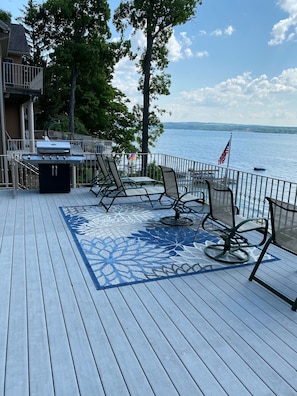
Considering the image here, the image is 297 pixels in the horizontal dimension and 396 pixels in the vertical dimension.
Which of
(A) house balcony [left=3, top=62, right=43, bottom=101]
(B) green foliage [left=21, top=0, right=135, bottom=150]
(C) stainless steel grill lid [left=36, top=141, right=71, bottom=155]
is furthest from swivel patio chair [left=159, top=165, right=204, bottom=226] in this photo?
(B) green foliage [left=21, top=0, right=135, bottom=150]

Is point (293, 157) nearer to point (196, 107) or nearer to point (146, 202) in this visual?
point (196, 107)

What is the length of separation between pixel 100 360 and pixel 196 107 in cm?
2486

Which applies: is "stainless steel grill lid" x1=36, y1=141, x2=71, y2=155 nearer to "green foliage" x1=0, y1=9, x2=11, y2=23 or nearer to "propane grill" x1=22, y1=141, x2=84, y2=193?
"propane grill" x1=22, y1=141, x2=84, y2=193

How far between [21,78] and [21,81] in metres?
0.14

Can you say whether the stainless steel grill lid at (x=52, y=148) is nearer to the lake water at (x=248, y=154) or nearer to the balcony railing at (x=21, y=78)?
the balcony railing at (x=21, y=78)

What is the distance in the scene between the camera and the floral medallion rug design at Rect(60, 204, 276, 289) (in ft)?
10.8

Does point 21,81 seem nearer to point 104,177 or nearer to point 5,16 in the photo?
point 104,177

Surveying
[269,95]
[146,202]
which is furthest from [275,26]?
[146,202]

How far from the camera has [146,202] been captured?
252 inches

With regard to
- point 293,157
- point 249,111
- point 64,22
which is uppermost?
point 64,22

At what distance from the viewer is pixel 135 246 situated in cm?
400

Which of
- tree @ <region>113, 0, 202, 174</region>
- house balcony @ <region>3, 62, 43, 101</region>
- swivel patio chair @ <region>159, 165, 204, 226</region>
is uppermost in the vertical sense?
tree @ <region>113, 0, 202, 174</region>

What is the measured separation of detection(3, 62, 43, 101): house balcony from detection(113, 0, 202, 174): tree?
15.8 feet

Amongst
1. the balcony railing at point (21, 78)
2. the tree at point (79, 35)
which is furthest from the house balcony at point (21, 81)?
the tree at point (79, 35)
